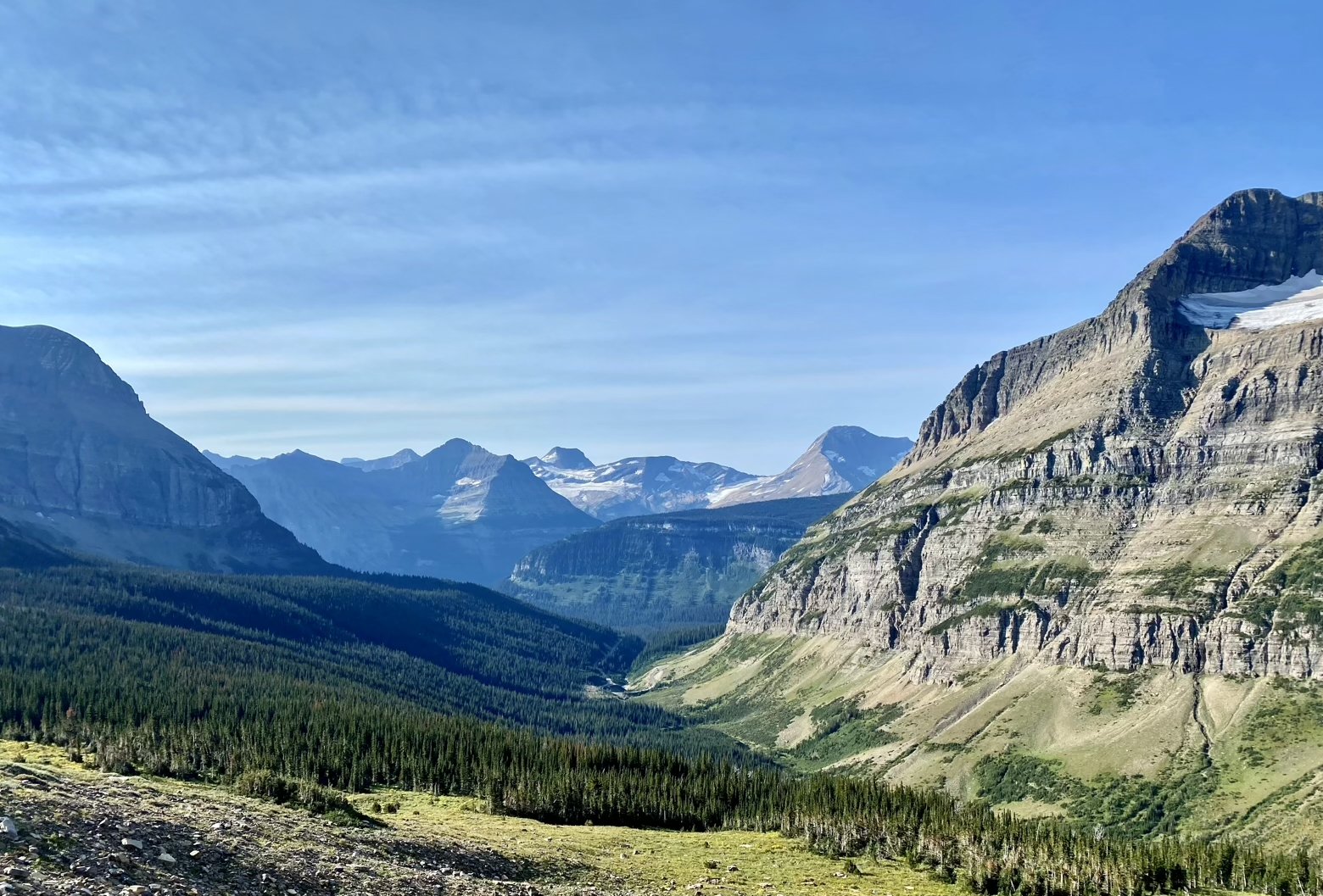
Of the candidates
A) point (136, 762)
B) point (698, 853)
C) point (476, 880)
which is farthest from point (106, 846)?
point (136, 762)

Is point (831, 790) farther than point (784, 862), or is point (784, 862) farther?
point (831, 790)

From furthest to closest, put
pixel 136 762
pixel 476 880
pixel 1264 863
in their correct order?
pixel 1264 863, pixel 136 762, pixel 476 880

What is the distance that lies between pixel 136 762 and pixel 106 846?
83.0m

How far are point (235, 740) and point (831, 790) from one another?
105317 mm

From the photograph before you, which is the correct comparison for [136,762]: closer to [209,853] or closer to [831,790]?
[209,853]

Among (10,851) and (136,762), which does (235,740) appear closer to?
(136,762)

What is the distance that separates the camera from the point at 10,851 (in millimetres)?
43469

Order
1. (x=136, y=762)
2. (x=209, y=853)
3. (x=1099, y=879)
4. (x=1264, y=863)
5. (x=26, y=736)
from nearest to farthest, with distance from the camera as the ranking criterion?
(x=209, y=853) < (x=1099, y=879) < (x=136, y=762) < (x=1264, y=863) < (x=26, y=736)

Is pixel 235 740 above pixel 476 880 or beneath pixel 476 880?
beneath

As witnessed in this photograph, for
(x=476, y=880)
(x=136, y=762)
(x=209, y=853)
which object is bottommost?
(x=136, y=762)

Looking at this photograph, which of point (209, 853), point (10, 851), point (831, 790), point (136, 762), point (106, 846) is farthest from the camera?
point (831, 790)

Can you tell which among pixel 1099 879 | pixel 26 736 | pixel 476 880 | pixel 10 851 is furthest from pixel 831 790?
pixel 10 851

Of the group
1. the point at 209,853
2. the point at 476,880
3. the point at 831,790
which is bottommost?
the point at 831,790

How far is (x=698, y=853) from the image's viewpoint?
10256 centimetres
